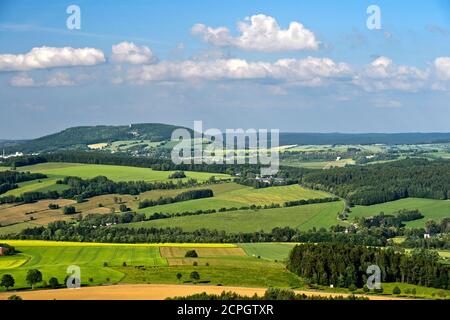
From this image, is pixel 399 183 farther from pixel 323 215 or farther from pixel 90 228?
pixel 90 228

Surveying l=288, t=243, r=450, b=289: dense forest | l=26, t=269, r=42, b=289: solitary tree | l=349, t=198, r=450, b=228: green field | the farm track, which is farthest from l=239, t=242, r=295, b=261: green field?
l=26, t=269, r=42, b=289: solitary tree

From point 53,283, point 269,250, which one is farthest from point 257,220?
point 53,283

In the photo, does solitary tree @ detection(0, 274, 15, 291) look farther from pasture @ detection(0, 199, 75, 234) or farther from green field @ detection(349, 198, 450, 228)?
green field @ detection(349, 198, 450, 228)

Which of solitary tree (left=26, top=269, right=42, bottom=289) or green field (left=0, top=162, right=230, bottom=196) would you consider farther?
green field (left=0, top=162, right=230, bottom=196)

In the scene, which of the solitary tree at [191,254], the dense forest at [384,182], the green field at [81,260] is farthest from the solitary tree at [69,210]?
the dense forest at [384,182]

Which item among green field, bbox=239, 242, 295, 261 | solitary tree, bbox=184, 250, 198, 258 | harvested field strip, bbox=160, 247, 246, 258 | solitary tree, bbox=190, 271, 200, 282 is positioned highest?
solitary tree, bbox=190, 271, 200, 282

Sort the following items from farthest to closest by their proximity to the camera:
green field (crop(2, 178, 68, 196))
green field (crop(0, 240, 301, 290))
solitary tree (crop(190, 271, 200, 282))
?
green field (crop(2, 178, 68, 196)), solitary tree (crop(190, 271, 200, 282)), green field (crop(0, 240, 301, 290))

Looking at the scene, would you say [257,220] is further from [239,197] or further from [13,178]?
[13,178]
